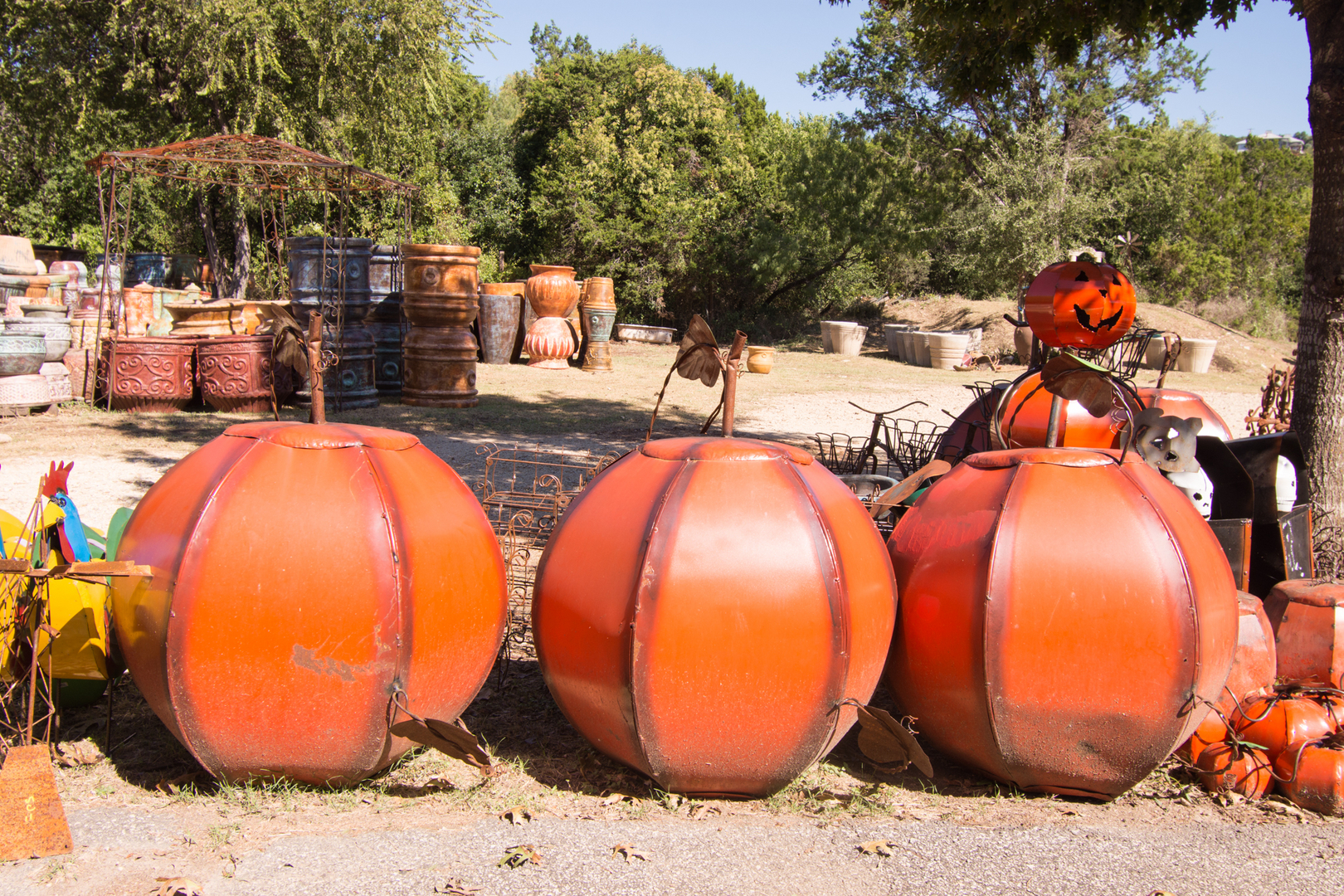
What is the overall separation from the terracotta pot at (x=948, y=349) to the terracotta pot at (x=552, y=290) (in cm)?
783

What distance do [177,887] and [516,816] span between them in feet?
3.27

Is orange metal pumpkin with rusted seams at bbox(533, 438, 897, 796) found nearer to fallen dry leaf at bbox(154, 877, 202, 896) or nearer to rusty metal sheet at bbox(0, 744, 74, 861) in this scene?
fallen dry leaf at bbox(154, 877, 202, 896)

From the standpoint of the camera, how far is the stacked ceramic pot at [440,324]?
1216 cm

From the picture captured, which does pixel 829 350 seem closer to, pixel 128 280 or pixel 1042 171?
pixel 1042 171

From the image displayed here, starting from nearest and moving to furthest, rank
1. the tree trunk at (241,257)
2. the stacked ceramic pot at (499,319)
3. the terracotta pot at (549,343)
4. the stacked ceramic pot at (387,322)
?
the stacked ceramic pot at (387,322) → the stacked ceramic pot at (499,319) → the terracotta pot at (549,343) → the tree trunk at (241,257)

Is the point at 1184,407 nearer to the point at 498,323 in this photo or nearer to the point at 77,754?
the point at 77,754

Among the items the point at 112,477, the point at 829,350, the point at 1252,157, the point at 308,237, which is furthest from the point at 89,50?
the point at 1252,157

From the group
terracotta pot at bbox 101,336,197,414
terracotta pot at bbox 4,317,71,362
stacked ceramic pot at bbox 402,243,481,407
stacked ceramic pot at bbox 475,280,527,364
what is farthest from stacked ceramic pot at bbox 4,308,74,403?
stacked ceramic pot at bbox 475,280,527,364

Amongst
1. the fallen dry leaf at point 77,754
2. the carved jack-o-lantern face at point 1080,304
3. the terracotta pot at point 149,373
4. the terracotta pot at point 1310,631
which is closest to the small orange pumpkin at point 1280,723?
the terracotta pot at point 1310,631

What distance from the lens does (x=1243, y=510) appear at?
463 cm

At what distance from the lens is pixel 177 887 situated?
2629 mm

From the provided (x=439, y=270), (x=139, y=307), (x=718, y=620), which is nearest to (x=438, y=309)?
(x=439, y=270)

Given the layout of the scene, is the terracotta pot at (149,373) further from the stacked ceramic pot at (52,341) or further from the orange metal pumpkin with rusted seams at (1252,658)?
the orange metal pumpkin with rusted seams at (1252,658)

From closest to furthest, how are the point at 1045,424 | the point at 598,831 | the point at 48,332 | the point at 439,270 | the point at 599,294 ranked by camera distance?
the point at 598,831 → the point at 1045,424 → the point at 48,332 → the point at 439,270 → the point at 599,294
